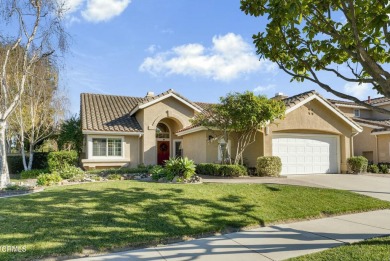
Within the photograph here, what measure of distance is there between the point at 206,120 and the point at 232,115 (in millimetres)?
1965

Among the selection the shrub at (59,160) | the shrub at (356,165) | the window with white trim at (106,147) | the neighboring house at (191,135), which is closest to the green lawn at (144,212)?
the neighboring house at (191,135)

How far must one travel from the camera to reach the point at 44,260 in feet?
18.5

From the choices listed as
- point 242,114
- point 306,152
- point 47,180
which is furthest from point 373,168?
point 47,180

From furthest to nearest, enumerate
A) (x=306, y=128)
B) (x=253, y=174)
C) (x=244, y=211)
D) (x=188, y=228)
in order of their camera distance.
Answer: (x=306, y=128) → (x=253, y=174) → (x=244, y=211) → (x=188, y=228)

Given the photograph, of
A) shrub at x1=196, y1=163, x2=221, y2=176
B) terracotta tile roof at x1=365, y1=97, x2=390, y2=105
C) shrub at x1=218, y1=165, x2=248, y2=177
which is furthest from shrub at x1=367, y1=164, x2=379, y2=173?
terracotta tile roof at x1=365, y1=97, x2=390, y2=105

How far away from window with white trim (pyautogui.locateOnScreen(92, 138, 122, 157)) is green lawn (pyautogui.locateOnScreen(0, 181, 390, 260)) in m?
10.6

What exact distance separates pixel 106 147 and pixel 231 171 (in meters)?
10.5

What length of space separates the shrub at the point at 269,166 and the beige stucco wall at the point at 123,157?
1026 centimetres

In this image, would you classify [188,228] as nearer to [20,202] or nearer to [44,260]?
[44,260]

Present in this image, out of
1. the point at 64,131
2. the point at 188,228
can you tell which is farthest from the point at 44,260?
the point at 64,131

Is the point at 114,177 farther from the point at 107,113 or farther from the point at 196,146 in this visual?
the point at 107,113

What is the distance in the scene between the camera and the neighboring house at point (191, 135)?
19.1 metres

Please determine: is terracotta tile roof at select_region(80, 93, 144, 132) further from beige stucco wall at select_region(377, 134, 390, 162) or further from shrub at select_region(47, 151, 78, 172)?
beige stucco wall at select_region(377, 134, 390, 162)

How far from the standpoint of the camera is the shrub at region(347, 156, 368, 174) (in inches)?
766
